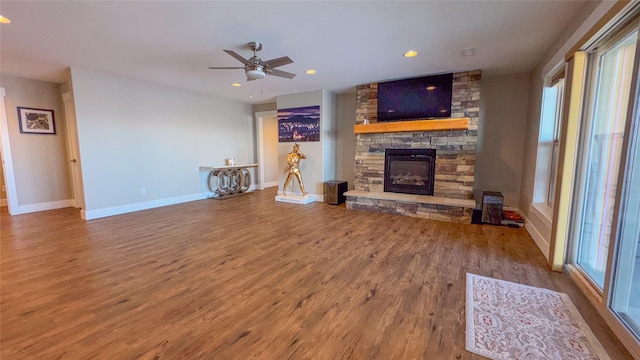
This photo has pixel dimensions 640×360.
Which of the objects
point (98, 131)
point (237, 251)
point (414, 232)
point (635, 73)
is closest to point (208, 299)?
point (237, 251)

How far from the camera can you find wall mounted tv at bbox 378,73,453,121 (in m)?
4.28

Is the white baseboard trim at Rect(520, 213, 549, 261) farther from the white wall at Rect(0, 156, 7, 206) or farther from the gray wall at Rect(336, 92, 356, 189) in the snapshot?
the white wall at Rect(0, 156, 7, 206)

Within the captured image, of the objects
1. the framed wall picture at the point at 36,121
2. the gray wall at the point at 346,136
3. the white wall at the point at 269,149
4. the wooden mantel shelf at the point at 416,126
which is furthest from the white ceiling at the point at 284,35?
the white wall at the point at 269,149

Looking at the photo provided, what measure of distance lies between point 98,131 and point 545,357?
19.7ft

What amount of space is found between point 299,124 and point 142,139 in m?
3.07

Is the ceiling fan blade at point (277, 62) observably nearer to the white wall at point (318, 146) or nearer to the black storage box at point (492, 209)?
the white wall at point (318, 146)

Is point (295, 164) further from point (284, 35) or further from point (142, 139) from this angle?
point (284, 35)

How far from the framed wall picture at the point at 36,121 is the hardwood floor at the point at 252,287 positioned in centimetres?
192

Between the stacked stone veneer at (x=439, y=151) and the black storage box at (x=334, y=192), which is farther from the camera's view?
the black storage box at (x=334, y=192)

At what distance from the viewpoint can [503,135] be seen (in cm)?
451

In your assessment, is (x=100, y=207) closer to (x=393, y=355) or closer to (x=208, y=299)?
(x=208, y=299)

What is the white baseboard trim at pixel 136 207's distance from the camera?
4.34 meters

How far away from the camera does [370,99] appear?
4973 millimetres

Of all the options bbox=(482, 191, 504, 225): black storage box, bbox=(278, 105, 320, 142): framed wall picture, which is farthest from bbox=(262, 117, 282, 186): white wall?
bbox=(482, 191, 504, 225): black storage box
